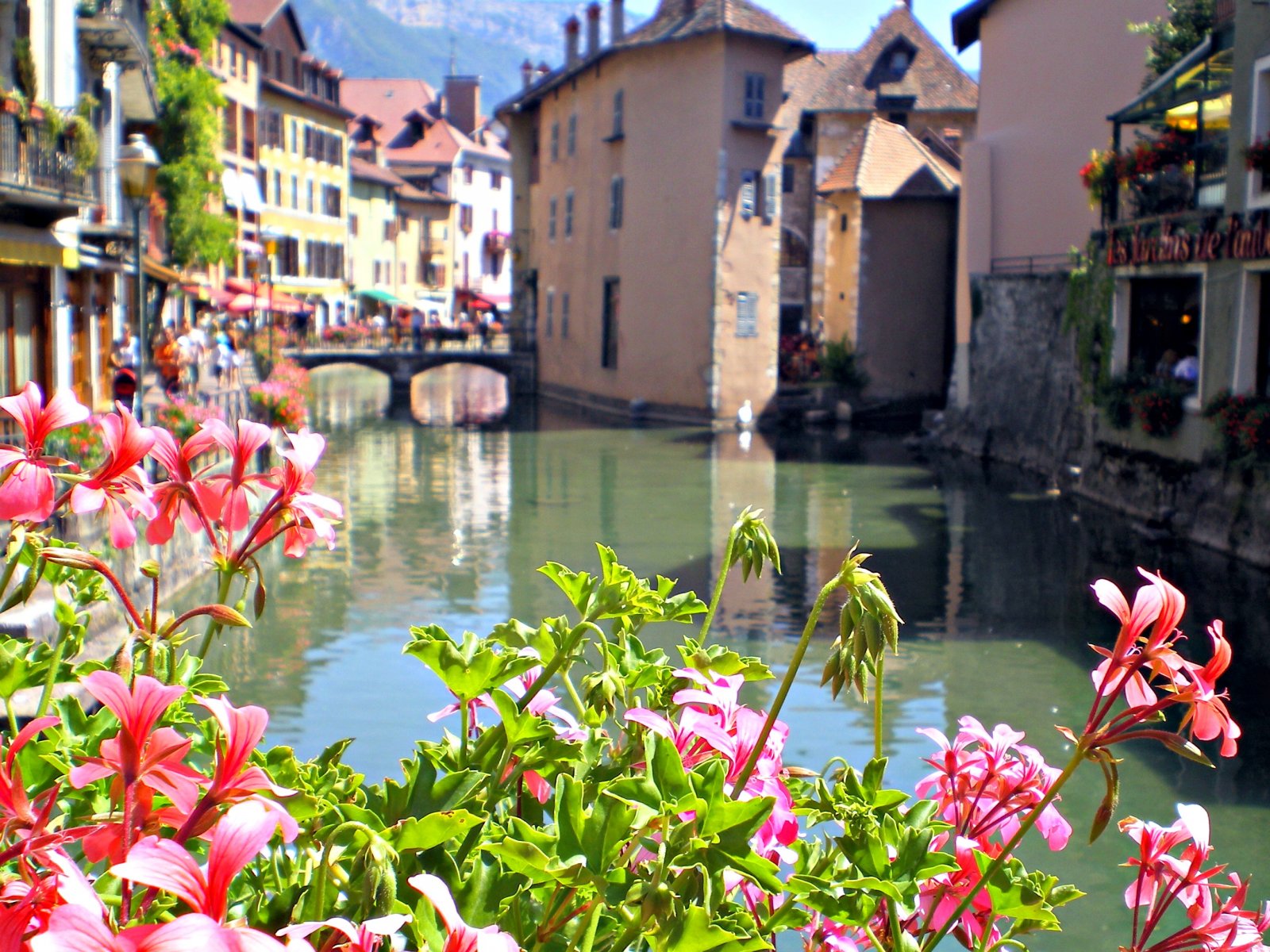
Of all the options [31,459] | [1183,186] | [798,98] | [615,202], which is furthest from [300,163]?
[31,459]

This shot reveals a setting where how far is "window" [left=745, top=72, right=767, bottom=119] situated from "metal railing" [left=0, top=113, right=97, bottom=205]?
18.0 meters

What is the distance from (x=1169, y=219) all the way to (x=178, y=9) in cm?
2221

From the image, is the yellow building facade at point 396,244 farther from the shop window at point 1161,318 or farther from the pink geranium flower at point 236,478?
the pink geranium flower at point 236,478

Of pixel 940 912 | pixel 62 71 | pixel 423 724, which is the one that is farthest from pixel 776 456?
pixel 940 912

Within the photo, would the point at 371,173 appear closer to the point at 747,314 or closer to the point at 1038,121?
the point at 747,314

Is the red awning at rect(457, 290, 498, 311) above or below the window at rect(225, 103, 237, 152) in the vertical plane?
below

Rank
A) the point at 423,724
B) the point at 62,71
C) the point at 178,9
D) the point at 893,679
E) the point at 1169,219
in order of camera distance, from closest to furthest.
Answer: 1. the point at 423,724
2. the point at 893,679
3. the point at 1169,219
4. the point at 62,71
5. the point at 178,9

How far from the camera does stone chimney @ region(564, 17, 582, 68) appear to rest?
42281 millimetres

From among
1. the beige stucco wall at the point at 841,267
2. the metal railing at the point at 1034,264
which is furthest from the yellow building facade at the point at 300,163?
the metal railing at the point at 1034,264

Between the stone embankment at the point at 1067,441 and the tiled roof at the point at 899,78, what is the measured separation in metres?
15.1

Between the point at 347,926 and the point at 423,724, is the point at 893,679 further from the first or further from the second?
the point at 347,926

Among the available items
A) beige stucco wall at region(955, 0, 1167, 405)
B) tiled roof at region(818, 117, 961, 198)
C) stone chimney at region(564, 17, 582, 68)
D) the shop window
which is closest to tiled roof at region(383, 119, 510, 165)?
stone chimney at region(564, 17, 582, 68)

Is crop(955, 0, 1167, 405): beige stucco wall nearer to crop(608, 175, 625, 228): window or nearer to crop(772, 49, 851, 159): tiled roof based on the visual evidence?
crop(608, 175, 625, 228): window

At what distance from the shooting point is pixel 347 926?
3.87 ft
